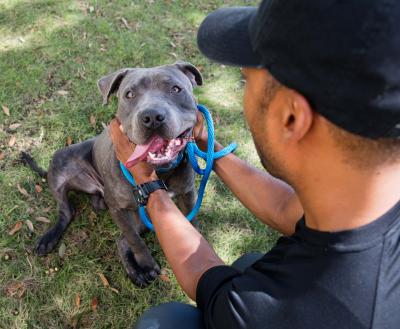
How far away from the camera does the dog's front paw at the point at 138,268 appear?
4.16 meters

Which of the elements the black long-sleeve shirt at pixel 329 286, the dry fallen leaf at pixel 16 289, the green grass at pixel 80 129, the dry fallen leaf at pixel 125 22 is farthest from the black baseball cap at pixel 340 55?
the dry fallen leaf at pixel 125 22

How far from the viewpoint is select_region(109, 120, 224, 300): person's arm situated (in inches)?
111

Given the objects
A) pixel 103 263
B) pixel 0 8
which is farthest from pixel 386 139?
pixel 0 8

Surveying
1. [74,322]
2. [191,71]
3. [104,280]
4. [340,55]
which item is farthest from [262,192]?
[74,322]

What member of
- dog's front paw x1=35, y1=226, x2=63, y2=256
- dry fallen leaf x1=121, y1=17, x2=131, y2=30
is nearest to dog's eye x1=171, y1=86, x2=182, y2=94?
dog's front paw x1=35, y1=226, x2=63, y2=256

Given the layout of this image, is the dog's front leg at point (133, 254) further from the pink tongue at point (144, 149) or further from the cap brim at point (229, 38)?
the cap brim at point (229, 38)

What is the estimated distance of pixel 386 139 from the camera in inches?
70.4

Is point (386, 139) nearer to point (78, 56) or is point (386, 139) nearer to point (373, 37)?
point (373, 37)

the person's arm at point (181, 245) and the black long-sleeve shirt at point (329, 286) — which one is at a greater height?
the black long-sleeve shirt at point (329, 286)

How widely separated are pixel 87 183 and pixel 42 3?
3869mm

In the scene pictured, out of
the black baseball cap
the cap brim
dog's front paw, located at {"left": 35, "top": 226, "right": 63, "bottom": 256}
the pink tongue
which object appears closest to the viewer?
the black baseball cap

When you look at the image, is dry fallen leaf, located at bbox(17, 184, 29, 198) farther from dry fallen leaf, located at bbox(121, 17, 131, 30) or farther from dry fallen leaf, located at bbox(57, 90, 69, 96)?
dry fallen leaf, located at bbox(121, 17, 131, 30)

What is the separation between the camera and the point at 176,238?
3.02 metres

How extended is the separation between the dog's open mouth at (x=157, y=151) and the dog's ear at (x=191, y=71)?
2.36ft
